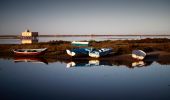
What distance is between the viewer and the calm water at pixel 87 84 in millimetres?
16719

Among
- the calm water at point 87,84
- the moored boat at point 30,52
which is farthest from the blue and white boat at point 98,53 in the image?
the calm water at point 87,84

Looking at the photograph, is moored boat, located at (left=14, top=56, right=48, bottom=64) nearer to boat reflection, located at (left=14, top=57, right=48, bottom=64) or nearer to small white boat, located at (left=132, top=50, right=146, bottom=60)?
boat reflection, located at (left=14, top=57, right=48, bottom=64)

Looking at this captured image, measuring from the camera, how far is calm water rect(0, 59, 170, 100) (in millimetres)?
16719

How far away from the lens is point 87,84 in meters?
20.5

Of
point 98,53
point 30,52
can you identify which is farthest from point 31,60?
point 98,53

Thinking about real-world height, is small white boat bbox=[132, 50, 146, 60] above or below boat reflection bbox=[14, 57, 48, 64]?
above

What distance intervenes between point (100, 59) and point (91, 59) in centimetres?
108

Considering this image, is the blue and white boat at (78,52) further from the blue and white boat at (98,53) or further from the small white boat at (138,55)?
the small white boat at (138,55)

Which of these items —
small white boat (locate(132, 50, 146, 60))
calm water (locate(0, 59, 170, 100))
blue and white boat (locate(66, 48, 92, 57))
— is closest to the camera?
calm water (locate(0, 59, 170, 100))

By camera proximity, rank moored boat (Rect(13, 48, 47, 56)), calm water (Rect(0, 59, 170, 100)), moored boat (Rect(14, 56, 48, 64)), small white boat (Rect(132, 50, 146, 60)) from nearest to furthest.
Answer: calm water (Rect(0, 59, 170, 100))
small white boat (Rect(132, 50, 146, 60))
moored boat (Rect(14, 56, 48, 64))
moored boat (Rect(13, 48, 47, 56))

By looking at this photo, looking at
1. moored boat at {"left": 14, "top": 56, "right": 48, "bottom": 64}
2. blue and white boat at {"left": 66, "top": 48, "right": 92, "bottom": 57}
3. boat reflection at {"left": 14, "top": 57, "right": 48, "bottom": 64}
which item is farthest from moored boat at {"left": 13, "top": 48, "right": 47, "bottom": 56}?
blue and white boat at {"left": 66, "top": 48, "right": 92, "bottom": 57}

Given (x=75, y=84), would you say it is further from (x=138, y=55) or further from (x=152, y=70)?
(x=138, y=55)

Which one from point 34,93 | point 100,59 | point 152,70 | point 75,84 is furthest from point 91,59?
point 34,93

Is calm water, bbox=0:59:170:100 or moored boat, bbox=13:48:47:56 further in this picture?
moored boat, bbox=13:48:47:56
